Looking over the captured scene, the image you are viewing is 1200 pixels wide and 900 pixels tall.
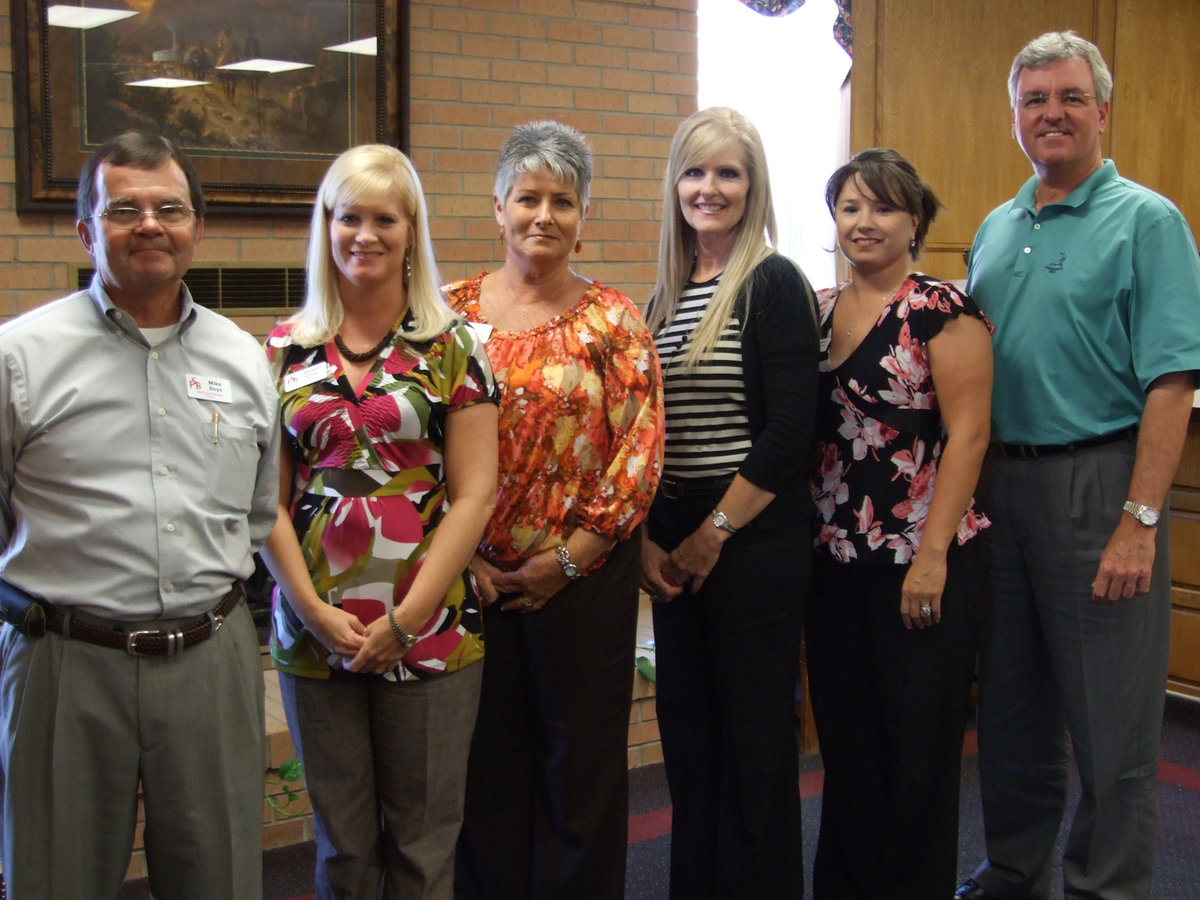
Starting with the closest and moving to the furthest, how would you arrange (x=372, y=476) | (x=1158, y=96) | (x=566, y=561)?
(x=372, y=476)
(x=566, y=561)
(x=1158, y=96)

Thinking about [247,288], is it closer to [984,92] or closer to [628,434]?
[628,434]

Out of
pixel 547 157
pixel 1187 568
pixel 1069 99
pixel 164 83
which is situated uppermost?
pixel 164 83

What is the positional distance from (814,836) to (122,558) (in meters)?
1.90

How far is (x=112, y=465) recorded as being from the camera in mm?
1456

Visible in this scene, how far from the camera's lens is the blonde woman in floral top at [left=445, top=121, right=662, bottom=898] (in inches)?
72.1

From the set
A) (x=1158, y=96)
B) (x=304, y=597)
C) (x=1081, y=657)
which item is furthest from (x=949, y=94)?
(x=304, y=597)

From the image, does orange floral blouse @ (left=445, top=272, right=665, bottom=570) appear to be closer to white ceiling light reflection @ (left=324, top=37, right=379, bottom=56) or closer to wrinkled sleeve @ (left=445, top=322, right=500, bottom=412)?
wrinkled sleeve @ (left=445, top=322, right=500, bottom=412)

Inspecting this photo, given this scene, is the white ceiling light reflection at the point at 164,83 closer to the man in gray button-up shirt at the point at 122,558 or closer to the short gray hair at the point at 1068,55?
the man in gray button-up shirt at the point at 122,558

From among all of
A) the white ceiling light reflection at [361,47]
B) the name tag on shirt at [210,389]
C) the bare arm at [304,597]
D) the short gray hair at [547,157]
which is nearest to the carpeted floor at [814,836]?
the bare arm at [304,597]

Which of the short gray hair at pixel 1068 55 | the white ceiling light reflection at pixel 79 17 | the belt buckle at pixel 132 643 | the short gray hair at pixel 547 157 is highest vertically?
the white ceiling light reflection at pixel 79 17

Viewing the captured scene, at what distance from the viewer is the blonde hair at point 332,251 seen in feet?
5.47

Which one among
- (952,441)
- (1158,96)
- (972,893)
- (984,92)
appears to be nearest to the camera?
(952,441)

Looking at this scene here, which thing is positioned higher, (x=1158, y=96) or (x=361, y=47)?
(x=1158, y=96)

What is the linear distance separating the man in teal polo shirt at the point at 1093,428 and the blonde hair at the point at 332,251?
45.0 inches
